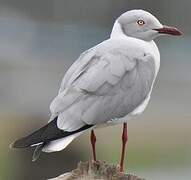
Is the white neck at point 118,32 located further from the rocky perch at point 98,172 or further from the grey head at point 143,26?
the rocky perch at point 98,172

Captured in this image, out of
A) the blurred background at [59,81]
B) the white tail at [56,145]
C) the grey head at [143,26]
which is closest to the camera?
the white tail at [56,145]

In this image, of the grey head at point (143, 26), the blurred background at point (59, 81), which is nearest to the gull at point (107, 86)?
the grey head at point (143, 26)

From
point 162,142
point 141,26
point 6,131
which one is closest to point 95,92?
point 141,26

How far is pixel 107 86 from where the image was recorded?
79.7 inches

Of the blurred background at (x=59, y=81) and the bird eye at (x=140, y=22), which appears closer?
the bird eye at (x=140, y=22)

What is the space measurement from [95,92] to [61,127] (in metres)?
0.15

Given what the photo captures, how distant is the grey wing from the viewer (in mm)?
1969

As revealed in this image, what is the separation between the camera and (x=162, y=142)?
5.43 m

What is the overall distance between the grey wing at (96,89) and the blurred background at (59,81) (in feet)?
4.01

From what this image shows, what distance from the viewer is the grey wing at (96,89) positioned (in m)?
1.97

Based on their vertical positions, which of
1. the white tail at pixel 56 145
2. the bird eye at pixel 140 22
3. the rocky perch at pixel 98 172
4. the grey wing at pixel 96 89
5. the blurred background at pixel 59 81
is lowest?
the blurred background at pixel 59 81

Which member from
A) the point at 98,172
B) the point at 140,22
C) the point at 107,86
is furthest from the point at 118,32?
the point at 98,172

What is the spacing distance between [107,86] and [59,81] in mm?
4454

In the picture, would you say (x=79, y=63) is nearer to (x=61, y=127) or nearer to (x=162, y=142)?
(x=61, y=127)
